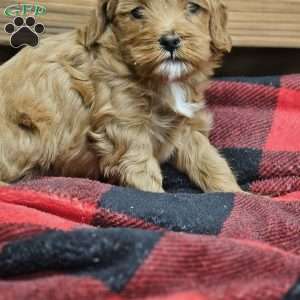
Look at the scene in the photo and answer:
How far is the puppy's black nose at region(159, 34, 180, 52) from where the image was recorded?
2240mm

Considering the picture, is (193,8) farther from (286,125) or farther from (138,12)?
(286,125)

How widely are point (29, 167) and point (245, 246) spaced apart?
118 centimetres

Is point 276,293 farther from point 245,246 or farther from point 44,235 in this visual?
point 44,235

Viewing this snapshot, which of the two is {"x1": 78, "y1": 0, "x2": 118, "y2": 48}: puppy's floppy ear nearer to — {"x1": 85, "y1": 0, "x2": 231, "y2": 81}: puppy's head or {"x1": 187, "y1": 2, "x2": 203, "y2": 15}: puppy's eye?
{"x1": 85, "y1": 0, "x2": 231, "y2": 81}: puppy's head

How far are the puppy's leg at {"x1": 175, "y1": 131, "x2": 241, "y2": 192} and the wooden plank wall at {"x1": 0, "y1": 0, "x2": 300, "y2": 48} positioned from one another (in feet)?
2.64

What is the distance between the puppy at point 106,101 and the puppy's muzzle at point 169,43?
0.49 ft

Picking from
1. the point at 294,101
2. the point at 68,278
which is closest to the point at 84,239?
the point at 68,278

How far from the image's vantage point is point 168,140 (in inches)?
104

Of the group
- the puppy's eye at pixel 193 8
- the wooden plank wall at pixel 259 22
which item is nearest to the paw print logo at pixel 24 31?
the wooden plank wall at pixel 259 22

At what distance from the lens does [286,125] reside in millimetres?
2928

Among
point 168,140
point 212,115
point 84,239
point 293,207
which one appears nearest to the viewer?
point 84,239

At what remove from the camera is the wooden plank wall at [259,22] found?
3.18 metres

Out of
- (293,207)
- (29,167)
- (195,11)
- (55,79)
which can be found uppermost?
(195,11)

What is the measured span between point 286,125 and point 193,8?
788 millimetres
